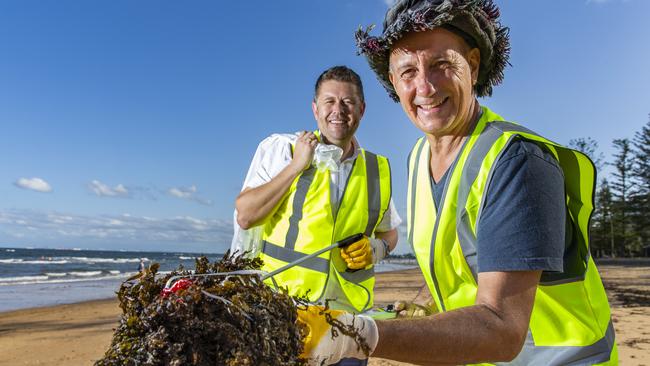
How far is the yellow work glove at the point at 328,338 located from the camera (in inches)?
52.6

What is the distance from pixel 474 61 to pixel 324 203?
155cm

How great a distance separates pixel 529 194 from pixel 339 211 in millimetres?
1994

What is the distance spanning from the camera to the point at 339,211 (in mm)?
3531

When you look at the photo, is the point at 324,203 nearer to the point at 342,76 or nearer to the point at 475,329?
the point at 342,76

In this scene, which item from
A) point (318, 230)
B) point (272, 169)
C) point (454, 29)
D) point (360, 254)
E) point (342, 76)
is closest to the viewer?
point (454, 29)

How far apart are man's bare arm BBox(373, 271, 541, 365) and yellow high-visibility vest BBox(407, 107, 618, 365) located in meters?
0.25

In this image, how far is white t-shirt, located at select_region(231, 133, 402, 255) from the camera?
138 inches

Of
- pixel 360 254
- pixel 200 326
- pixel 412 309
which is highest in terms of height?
pixel 360 254

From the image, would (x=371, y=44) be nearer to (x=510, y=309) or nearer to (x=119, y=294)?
(x=510, y=309)

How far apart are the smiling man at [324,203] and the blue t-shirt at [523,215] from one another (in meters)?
1.60

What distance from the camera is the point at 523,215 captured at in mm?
1611

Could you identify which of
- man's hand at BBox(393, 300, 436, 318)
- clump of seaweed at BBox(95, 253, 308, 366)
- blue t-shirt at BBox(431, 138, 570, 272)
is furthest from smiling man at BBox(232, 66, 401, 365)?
clump of seaweed at BBox(95, 253, 308, 366)

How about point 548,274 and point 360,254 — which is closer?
point 548,274

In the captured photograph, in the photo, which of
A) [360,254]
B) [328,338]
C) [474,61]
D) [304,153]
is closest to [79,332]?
[304,153]
